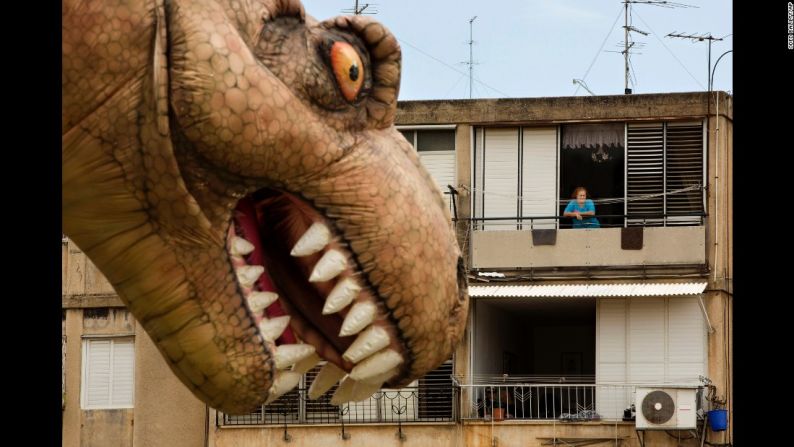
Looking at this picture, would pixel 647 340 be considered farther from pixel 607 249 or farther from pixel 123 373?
pixel 123 373

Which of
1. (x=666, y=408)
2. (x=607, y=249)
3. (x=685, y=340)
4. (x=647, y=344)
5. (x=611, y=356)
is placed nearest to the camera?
(x=666, y=408)

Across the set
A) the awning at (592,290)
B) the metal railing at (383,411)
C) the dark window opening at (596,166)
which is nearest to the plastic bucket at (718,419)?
the awning at (592,290)

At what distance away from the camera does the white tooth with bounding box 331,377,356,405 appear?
4.56 m

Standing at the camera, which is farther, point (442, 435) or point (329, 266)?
point (442, 435)

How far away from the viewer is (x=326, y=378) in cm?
463

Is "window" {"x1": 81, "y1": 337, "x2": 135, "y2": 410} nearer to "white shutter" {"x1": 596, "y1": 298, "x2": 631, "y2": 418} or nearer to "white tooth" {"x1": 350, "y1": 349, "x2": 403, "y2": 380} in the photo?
"white shutter" {"x1": 596, "y1": 298, "x2": 631, "y2": 418}

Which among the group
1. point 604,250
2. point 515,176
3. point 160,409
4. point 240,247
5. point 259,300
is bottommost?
point 160,409

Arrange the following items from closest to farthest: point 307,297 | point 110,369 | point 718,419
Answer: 1. point 307,297
2. point 718,419
3. point 110,369

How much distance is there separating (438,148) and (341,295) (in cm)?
2812

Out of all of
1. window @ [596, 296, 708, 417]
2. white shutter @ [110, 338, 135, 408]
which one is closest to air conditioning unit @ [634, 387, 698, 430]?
window @ [596, 296, 708, 417]

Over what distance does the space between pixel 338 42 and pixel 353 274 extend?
583 mm

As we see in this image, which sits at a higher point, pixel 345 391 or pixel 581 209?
pixel 581 209

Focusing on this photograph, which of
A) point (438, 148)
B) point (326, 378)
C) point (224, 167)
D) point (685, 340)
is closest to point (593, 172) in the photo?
point (438, 148)
